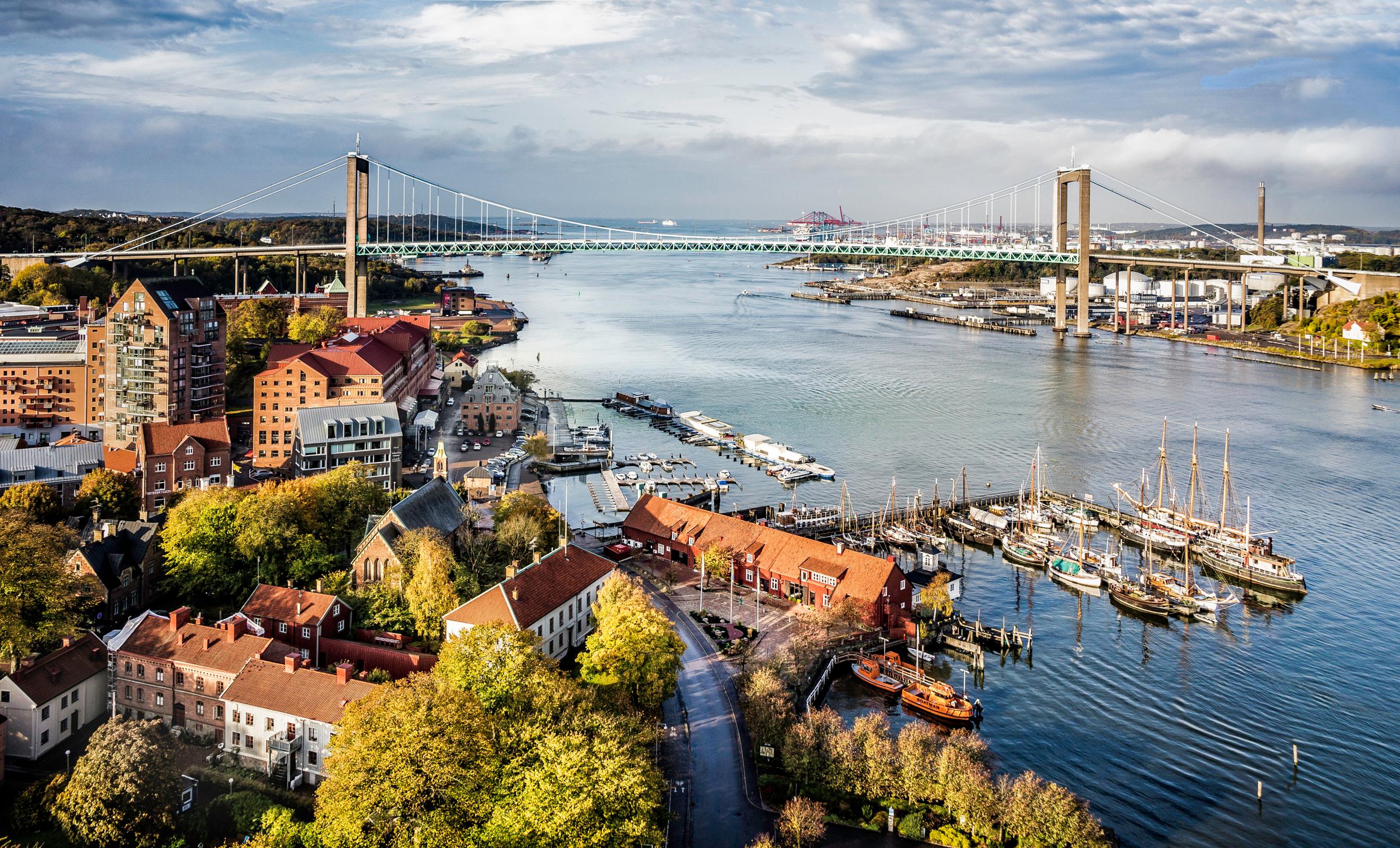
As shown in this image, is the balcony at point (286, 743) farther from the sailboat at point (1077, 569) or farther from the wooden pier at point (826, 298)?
the wooden pier at point (826, 298)

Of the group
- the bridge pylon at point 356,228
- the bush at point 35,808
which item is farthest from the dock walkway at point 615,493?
the bridge pylon at point 356,228

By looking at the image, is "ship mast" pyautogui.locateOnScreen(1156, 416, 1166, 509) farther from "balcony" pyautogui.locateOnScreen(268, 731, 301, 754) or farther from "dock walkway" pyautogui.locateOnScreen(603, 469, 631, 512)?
"balcony" pyautogui.locateOnScreen(268, 731, 301, 754)

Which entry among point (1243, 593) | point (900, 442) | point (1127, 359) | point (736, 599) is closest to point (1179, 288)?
point (1127, 359)

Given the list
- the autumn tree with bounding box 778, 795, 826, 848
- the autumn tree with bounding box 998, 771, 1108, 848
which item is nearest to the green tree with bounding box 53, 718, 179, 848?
the autumn tree with bounding box 778, 795, 826, 848

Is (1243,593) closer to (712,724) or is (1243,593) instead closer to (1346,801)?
(1346,801)

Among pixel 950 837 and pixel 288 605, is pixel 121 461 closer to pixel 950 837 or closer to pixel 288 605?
pixel 288 605
